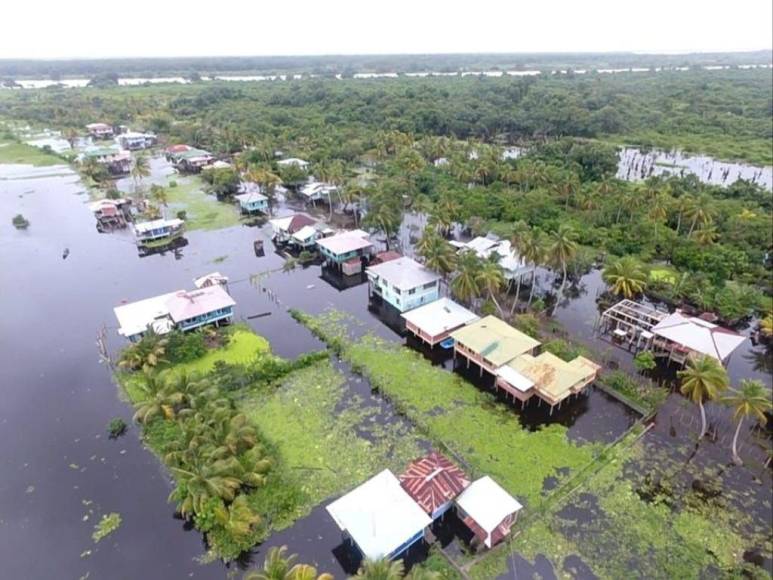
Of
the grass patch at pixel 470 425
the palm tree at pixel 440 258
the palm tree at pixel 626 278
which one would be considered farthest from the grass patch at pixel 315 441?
the palm tree at pixel 626 278

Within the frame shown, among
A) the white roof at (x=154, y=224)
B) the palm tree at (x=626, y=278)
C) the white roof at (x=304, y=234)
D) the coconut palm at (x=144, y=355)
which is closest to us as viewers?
the coconut palm at (x=144, y=355)

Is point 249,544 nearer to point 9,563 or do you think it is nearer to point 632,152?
point 9,563

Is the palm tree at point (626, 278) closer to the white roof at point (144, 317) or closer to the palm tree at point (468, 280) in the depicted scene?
the palm tree at point (468, 280)

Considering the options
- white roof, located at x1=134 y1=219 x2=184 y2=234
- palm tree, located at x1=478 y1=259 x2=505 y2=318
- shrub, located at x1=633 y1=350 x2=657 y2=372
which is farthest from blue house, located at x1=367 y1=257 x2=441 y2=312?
white roof, located at x1=134 y1=219 x2=184 y2=234

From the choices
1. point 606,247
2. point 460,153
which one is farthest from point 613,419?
point 460,153

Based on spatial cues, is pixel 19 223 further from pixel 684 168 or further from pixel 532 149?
pixel 684 168

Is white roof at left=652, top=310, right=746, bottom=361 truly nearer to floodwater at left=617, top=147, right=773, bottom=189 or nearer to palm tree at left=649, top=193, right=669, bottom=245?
palm tree at left=649, top=193, right=669, bottom=245
